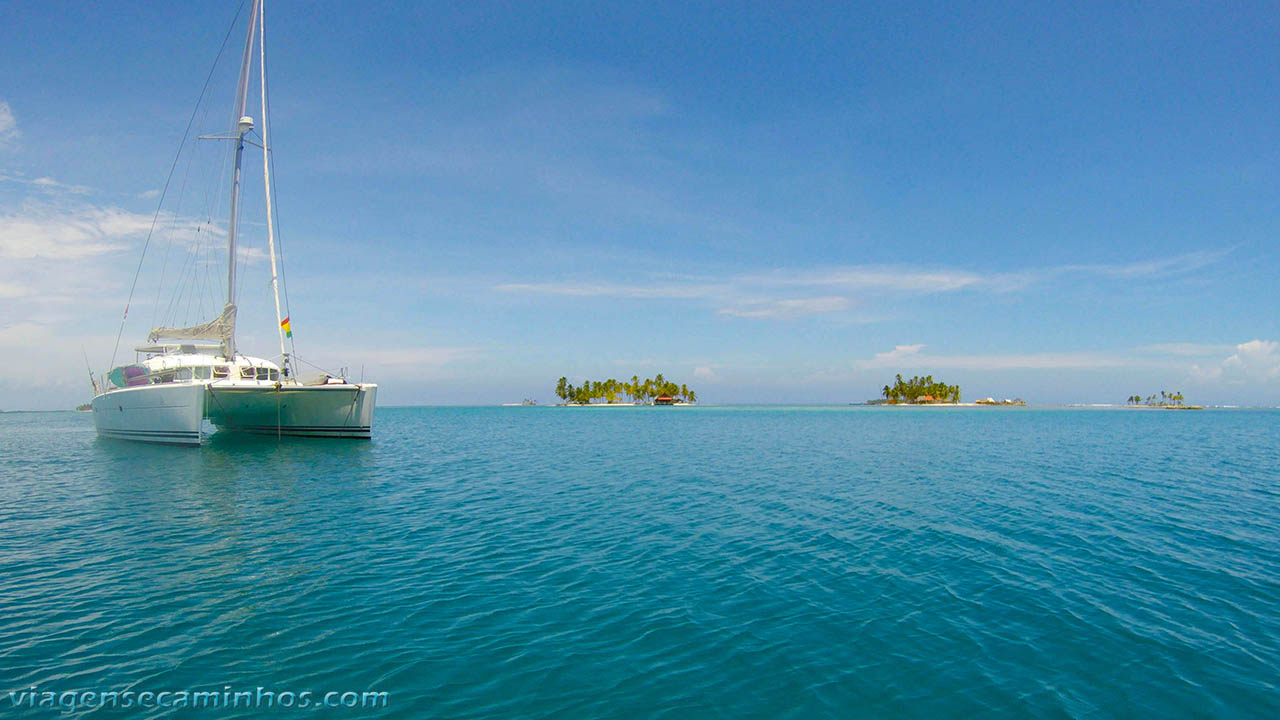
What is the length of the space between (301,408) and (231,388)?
5452 mm

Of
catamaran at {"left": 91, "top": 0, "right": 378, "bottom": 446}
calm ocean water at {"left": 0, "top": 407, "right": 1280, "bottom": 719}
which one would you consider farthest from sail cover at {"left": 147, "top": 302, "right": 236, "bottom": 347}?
calm ocean water at {"left": 0, "top": 407, "right": 1280, "bottom": 719}

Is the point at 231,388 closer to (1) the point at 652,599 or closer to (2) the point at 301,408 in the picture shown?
(2) the point at 301,408

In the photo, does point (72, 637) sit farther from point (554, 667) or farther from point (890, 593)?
point (890, 593)

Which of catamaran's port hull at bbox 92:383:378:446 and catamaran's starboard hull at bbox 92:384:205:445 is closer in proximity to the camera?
catamaran's starboard hull at bbox 92:384:205:445

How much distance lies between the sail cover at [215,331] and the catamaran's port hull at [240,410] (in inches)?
173

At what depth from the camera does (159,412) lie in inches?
1423

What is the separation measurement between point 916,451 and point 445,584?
124 ft

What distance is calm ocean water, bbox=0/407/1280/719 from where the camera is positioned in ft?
22.4

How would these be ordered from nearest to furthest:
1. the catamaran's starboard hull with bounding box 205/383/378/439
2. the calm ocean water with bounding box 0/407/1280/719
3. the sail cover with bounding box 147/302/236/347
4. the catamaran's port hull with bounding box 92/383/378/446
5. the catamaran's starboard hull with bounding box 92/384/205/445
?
the calm ocean water with bounding box 0/407/1280/719 < the catamaran's starboard hull with bounding box 92/384/205/445 < the catamaran's port hull with bounding box 92/383/378/446 < the catamaran's starboard hull with bounding box 205/383/378/439 < the sail cover with bounding box 147/302/236/347

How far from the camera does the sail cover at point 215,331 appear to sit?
131ft

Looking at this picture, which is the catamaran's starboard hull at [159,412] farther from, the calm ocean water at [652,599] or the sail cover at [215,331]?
the calm ocean water at [652,599]

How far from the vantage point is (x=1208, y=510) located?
18.4 meters

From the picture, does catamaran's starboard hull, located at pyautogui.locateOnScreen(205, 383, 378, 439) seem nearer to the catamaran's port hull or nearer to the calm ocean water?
the catamaran's port hull

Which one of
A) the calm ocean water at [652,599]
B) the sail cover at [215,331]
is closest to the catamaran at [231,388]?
the sail cover at [215,331]
